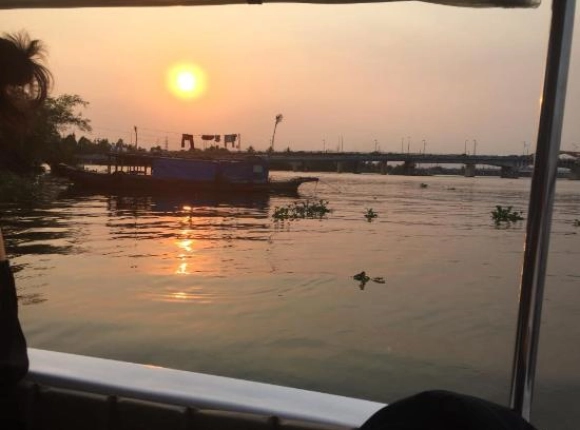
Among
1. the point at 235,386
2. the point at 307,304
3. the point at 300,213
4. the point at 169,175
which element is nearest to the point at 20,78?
the point at 235,386

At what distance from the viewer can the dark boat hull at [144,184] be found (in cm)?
2856

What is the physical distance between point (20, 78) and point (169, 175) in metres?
28.3

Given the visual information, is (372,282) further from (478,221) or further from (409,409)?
(478,221)

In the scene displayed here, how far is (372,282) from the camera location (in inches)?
431

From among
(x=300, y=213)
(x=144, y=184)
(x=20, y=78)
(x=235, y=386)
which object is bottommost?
(x=300, y=213)

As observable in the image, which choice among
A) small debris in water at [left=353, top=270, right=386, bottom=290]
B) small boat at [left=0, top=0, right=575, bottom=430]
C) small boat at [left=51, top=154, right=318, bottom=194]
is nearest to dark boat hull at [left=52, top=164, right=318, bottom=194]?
small boat at [left=51, top=154, right=318, bottom=194]

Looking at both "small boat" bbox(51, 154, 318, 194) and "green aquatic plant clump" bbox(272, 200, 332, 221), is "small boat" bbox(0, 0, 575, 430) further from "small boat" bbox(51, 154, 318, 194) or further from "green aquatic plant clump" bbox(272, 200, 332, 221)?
"small boat" bbox(51, 154, 318, 194)

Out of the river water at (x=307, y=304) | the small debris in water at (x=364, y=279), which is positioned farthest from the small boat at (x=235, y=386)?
the small debris in water at (x=364, y=279)

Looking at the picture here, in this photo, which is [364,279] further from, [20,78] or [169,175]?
[169,175]

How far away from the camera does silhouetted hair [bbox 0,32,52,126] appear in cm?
108

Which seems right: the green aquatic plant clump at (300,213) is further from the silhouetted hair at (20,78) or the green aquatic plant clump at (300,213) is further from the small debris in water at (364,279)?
the silhouetted hair at (20,78)

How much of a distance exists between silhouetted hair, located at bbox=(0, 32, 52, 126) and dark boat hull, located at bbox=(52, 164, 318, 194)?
92.1 ft

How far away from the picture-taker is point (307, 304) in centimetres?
891

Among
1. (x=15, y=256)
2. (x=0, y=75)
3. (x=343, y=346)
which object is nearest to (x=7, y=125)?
(x=0, y=75)
